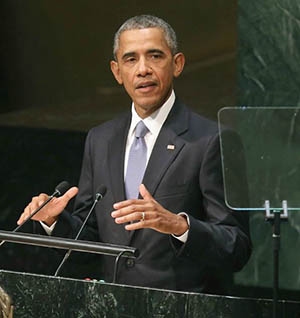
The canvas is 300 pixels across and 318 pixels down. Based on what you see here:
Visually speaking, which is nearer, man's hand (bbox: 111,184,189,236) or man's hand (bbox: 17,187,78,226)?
man's hand (bbox: 111,184,189,236)

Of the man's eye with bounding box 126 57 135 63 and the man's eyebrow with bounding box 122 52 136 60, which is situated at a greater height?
the man's eyebrow with bounding box 122 52 136 60

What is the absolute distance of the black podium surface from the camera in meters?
3.25

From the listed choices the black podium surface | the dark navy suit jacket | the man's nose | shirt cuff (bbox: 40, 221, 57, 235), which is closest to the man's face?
the man's nose

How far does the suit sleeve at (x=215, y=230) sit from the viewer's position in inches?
145

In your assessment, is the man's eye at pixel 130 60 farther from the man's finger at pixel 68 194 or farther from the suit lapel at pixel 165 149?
the man's finger at pixel 68 194

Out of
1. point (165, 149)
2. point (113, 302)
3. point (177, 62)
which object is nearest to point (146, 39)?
point (177, 62)

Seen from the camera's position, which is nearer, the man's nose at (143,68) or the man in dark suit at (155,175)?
the man in dark suit at (155,175)

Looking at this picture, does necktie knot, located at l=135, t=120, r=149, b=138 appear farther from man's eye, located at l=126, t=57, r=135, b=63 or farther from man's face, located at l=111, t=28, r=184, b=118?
man's eye, located at l=126, t=57, r=135, b=63

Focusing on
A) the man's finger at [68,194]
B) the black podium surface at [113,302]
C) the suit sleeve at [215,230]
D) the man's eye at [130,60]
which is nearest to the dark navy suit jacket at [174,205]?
the suit sleeve at [215,230]

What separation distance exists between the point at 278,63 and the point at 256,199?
4.88 ft

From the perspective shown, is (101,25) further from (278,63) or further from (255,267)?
(255,267)

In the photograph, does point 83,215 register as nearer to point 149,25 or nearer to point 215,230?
point 215,230

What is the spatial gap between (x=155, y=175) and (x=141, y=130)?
188 mm

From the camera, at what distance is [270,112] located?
3.57 m
